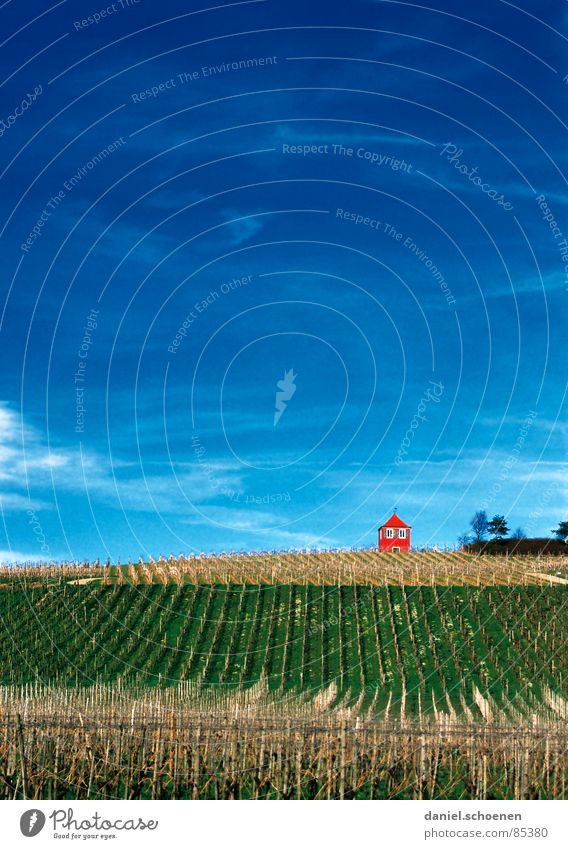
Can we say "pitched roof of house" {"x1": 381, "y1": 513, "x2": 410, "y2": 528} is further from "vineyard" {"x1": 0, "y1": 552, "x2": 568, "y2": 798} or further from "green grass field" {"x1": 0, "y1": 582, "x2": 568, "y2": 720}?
"green grass field" {"x1": 0, "y1": 582, "x2": 568, "y2": 720}

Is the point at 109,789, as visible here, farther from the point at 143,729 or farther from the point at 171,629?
the point at 171,629

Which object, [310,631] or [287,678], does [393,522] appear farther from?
[287,678]

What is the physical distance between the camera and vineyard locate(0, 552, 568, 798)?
92.5 feet

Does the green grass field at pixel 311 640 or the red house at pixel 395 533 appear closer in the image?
the green grass field at pixel 311 640

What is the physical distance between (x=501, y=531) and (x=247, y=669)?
59.6 meters
